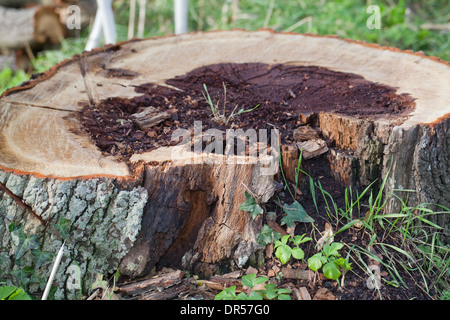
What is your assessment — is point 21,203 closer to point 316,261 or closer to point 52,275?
point 52,275

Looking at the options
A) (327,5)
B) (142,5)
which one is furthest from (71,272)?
(327,5)

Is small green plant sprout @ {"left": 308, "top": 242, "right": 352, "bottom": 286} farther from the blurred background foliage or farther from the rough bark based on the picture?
the rough bark

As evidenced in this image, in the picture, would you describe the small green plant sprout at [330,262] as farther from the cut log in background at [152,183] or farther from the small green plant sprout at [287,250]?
the cut log in background at [152,183]

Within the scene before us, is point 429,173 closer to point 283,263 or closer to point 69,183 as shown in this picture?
point 283,263

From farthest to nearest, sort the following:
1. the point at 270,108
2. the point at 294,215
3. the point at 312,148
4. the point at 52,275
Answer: the point at 270,108
the point at 312,148
the point at 294,215
the point at 52,275

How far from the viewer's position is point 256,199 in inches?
75.5

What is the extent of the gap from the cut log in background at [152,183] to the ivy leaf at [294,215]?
131 millimetres

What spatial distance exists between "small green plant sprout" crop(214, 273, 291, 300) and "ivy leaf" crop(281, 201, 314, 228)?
0.28 meters

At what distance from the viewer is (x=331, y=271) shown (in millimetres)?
1815

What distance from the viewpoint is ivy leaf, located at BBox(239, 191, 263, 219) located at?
74.9 inches

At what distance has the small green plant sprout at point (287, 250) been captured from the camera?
6.14ft

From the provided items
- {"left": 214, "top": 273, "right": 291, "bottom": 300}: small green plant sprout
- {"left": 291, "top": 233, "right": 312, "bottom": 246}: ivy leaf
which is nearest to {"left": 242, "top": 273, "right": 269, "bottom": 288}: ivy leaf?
{"left": 214, "top": 273, "right": 291, "bottom": 300}: small green plant sprout

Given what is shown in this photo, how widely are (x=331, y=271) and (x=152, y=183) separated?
32.5 inches

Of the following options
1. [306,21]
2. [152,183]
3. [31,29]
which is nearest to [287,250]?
[152,183]
